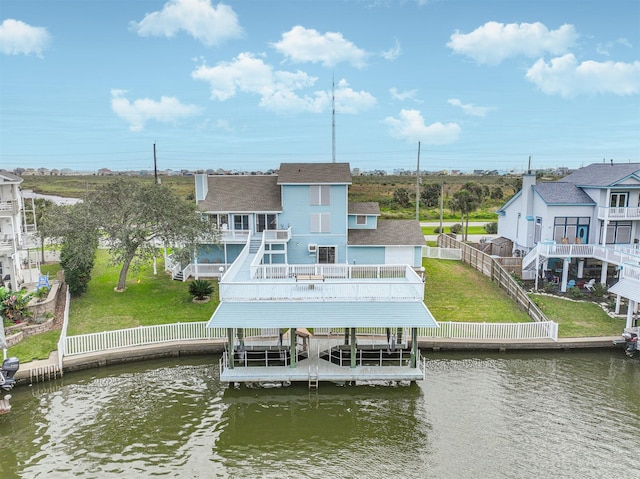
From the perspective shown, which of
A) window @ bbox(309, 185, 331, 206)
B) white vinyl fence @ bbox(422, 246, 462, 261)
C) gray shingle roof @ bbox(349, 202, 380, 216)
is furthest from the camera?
white vinyl fence @ bbox(422, 246, 462, 261)

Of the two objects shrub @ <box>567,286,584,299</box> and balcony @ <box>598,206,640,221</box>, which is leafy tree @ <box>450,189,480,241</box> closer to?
balcony @ <box>598,206,640,221</box>

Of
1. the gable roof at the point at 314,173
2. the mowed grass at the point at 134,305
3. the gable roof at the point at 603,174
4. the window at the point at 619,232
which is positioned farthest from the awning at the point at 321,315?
the window at the point at 619,232

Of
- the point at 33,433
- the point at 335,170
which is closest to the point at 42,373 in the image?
the point at 33,433

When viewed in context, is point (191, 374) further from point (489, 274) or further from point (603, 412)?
point (489, 274)

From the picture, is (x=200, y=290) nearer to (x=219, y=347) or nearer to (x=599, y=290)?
(x=219, y=347)

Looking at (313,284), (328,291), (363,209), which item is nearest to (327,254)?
(363,209)

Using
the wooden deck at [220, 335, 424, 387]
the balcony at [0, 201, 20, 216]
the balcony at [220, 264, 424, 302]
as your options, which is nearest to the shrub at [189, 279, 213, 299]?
the wooden deck at [220, 335, 424, 387]
